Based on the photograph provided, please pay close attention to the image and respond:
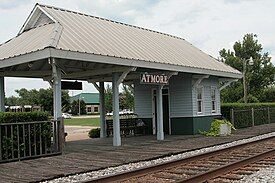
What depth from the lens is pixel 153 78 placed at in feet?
48.5

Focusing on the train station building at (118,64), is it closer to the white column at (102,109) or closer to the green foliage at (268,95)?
the white column at (102,109)

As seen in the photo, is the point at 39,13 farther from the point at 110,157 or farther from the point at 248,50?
the point at 248,50

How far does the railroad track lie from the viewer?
7735mm

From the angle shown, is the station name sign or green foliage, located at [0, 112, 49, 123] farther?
the station name sign

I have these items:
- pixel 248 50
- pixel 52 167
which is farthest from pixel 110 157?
pixel 248 50

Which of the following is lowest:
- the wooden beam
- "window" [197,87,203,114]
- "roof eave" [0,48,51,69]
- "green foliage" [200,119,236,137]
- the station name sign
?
"green foliage" [200,119,236,137]

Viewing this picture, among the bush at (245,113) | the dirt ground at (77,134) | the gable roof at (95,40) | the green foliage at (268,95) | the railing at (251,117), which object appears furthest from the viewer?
the green foliage at (268,95)

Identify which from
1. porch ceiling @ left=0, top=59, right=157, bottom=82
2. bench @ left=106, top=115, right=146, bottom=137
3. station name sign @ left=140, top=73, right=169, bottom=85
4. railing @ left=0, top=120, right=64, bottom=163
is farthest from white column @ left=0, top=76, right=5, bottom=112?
bench @ left=106, top=115, right=146, bottom=137

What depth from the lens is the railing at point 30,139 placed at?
10766mm

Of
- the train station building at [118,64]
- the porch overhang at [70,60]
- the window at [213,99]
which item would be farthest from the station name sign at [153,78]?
the window at [213,99]

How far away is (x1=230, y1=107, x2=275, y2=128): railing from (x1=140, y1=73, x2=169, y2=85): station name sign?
793 centimetres

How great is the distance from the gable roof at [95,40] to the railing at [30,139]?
Result: 2.23 m

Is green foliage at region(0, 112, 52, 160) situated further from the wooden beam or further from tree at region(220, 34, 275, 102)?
tree at region(220, 34, 275, 102)

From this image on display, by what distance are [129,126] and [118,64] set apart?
281 inches
